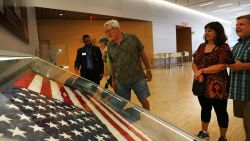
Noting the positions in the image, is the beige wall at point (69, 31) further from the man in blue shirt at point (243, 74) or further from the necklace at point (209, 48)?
the man in blue shirt at point (243, 74)

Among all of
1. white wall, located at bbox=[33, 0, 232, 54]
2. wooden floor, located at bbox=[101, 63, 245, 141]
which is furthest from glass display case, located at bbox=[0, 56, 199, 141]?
white wall, located at bbox=[33, 0, 232, 54]

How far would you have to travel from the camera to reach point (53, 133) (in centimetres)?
67

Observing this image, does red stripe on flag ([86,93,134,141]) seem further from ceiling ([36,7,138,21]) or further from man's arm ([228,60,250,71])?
ceiling ([36,7,138,21])

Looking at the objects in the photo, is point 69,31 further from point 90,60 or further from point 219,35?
point 219,35

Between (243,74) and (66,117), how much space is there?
71.5 inches

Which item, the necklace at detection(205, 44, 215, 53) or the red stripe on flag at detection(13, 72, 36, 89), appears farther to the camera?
the necklace at detection(205, 44, 215, 53)

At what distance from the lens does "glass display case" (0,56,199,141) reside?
663mm

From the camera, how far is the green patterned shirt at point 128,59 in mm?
2670

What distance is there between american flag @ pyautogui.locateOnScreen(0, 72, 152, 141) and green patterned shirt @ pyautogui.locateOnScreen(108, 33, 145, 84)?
1448 mm

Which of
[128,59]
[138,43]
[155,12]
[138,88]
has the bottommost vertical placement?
[138,88]

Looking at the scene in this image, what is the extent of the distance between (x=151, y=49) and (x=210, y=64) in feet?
36.0

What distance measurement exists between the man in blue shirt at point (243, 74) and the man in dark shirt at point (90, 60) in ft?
7.42

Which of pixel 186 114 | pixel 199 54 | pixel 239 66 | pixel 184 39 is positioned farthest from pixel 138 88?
pixel 184 39

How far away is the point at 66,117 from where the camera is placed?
868mm
